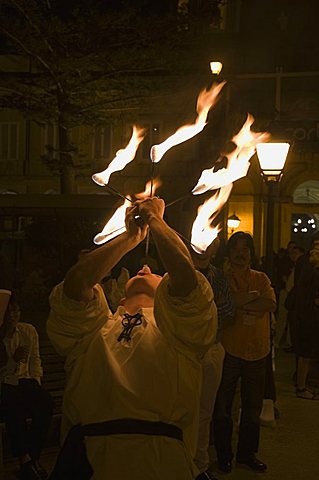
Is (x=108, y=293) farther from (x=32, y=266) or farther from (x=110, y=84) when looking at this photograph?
(x=110, y=84)

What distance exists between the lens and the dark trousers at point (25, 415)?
5543 millimetres

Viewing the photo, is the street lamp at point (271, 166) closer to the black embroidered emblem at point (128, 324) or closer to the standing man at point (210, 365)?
the standing man at point (210, 365)

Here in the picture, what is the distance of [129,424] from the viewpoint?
2.80 m

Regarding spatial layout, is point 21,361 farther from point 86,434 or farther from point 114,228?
point 86,434

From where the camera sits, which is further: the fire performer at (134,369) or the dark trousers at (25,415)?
the dark trousers at (25,415)

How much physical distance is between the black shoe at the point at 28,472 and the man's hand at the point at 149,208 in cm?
314

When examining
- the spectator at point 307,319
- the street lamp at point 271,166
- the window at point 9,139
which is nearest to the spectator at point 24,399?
the street lamp at point 271,166

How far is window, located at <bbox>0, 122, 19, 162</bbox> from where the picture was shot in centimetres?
3250

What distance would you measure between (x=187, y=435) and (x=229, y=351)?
3.23m

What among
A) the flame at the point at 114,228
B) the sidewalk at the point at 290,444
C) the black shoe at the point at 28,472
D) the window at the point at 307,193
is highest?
the window at the point at 307,193

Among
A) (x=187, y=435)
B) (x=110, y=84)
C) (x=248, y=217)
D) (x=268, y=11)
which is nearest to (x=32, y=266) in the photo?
(x=187, y=435)

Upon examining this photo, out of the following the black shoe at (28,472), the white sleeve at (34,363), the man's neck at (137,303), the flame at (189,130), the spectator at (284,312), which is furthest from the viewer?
the spectator at (284,312)

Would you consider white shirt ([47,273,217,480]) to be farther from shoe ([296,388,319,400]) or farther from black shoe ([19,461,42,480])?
shoe ([296,388,319,400])

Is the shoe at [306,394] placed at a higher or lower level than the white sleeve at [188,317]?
lower
